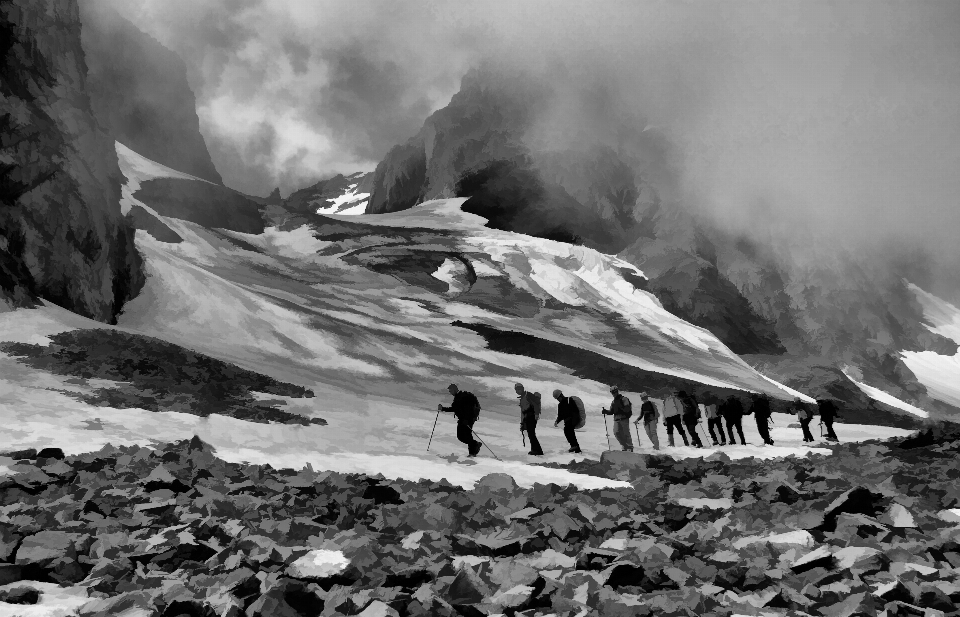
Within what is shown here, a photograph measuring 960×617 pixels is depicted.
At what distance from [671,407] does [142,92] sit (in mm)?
134839

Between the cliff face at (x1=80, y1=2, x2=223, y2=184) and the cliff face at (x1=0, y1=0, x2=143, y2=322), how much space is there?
83116 mm

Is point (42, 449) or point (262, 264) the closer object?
point (42, 449)

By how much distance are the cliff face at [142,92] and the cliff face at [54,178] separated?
273ft

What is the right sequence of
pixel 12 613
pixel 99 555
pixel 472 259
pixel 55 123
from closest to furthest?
pixel 12 613 < pixel 99 555 < pixel 55 123 < pixel 472 259

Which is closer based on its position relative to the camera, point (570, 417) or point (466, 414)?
point (466, 414)

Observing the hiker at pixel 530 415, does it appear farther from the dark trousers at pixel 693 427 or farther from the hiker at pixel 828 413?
the hiker at pixel 828 413

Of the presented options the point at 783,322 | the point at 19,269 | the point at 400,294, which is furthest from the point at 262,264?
the point at 783,322

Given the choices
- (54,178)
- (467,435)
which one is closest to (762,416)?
(467,435)

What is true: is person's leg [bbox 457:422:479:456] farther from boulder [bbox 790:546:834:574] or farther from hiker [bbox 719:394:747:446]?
hiker [bbox 719:394:747:446]

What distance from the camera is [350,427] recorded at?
21.4 metres

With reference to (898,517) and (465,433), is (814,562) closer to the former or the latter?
(898,517)

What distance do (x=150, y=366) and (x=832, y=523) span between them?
21985mm

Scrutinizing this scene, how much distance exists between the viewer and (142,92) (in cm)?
12688

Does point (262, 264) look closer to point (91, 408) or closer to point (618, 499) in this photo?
point (91, 408)
